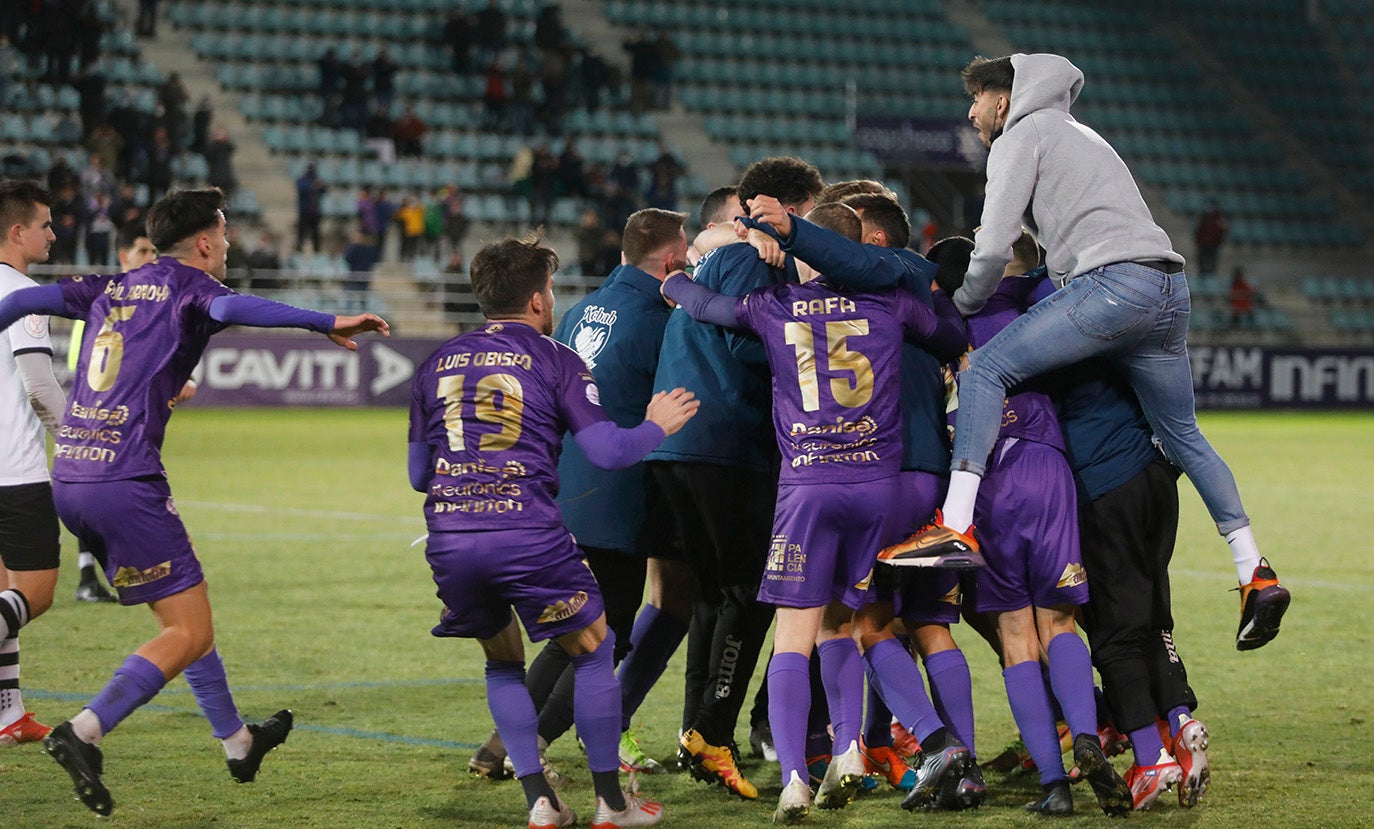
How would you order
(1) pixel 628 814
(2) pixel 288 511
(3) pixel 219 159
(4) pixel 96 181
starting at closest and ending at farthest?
(1) pixel 628 814, (2) pixel 288 511, (4) pixel 96 181, (3) pixel 219 159

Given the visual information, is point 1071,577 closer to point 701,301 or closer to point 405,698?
point 701,301

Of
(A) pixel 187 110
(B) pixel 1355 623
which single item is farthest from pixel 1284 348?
(B) pixel 1355 623

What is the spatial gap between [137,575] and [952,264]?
2.97 metres

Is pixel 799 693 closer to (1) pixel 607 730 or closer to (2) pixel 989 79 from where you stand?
(1) pixel 607 730

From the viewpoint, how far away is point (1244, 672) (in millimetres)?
8078

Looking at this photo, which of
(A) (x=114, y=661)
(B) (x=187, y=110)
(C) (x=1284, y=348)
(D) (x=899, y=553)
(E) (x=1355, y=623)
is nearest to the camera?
(D) (x=899, y=553)

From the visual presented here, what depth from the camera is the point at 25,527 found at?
6.66 meters

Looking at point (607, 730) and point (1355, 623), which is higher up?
point (607, 730)

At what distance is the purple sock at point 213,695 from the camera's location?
5.67 meters

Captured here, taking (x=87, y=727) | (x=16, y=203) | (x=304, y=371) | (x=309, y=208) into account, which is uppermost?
(x=16, y=203)

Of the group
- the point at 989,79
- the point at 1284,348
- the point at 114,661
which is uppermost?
the point at 989,79

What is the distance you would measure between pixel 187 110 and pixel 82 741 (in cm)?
2458

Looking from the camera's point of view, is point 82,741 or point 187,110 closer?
point 82,741

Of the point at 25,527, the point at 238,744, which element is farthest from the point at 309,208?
the point at 238,744
